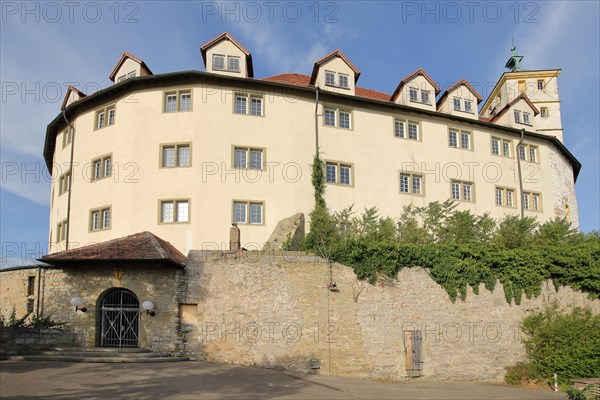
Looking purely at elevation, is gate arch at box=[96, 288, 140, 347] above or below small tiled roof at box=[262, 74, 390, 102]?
below

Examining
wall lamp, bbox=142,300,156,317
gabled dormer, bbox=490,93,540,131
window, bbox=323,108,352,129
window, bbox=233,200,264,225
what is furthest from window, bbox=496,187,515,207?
wall lamp, bbox=142,300,156,317

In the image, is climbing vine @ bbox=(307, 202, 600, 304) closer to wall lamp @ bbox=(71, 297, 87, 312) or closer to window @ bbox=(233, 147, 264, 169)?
window @ bbox=(233, 147, 264, 169)

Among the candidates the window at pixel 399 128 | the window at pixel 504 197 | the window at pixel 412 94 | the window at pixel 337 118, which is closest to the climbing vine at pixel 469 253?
the window at pixel 337 118

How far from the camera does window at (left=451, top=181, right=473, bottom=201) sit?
2968 centimetres

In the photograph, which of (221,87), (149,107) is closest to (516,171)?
(221,87)

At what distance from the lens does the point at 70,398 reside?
12719 millimetres

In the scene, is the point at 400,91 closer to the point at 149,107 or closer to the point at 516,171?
the point at 516,171

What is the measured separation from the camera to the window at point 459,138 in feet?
99.7

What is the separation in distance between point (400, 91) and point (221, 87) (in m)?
10.1

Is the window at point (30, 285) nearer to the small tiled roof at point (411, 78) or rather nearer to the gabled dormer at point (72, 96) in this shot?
the gabled dormer at point (72, 96)

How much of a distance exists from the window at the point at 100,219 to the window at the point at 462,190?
58.6ft

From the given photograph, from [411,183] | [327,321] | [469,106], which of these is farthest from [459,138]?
[327,321]

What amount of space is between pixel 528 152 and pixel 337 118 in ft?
43.3

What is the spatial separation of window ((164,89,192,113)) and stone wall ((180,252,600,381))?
28.2ft
